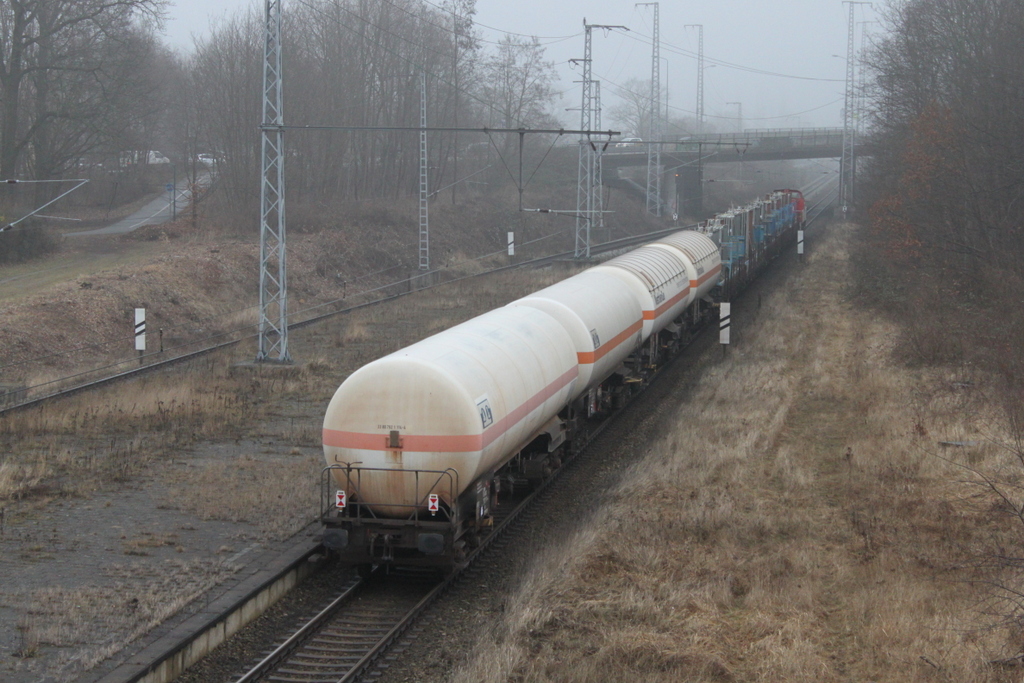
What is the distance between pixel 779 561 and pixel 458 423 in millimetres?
4168

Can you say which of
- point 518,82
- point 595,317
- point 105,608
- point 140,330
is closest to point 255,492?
point 105,608

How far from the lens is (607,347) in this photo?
18422mm

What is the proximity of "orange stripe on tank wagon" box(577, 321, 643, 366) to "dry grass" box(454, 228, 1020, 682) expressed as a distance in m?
1.97

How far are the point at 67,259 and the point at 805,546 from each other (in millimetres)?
32705

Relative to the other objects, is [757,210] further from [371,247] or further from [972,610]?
[972,610]

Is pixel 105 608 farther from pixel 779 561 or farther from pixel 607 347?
pixel 607 347

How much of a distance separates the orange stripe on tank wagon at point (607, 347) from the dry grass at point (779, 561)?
1969 mm

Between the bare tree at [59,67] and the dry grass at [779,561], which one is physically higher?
the bare tree at [59,67]

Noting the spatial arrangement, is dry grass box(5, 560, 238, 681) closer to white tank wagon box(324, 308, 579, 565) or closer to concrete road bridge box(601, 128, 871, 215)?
white tank wagon box(324, 308, 579, 565)

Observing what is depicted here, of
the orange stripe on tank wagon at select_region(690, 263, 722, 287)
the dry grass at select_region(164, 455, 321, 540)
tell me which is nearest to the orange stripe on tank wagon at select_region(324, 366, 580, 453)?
the dry grass at select_region(164, 455, 321, 540)

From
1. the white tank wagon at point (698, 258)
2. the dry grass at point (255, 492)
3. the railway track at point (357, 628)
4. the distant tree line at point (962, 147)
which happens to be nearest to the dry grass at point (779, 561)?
the railway track at point (357, 628)

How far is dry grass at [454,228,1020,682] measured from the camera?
30.8ft

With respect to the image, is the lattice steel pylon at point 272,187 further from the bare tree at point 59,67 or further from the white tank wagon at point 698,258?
the bare tree at point 59,67

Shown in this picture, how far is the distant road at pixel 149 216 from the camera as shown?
1767 inches
